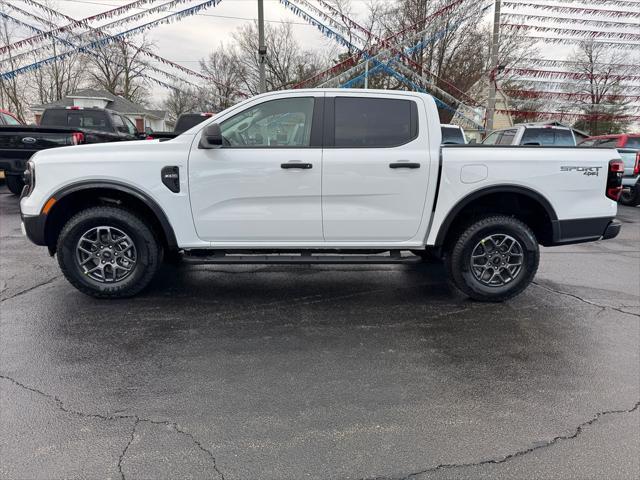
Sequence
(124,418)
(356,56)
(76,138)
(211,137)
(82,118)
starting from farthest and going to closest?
(356,56) < (82,118) < (76,138) < (211,137) < (124,418)

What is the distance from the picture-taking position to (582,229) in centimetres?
427

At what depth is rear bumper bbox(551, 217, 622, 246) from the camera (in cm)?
423

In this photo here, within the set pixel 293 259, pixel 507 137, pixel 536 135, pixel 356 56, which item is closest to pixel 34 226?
pixel 293 259

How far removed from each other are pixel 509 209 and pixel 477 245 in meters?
0.60

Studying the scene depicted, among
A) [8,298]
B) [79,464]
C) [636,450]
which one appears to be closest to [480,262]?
[636,450]

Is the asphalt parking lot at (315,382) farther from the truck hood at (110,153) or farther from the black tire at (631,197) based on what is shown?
the black tire at (631,197)

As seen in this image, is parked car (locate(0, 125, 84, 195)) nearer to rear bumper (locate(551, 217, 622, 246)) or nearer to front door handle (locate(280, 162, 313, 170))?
front door handle (locate(280, 162, 313, 170))

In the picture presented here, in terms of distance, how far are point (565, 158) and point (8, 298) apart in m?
5.64

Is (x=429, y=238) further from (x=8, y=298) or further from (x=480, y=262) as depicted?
(x=8, y=298)

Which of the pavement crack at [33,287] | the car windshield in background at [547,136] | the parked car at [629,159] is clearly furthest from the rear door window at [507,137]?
the pavement crack at [33,287]

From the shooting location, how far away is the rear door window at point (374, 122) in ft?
13.3

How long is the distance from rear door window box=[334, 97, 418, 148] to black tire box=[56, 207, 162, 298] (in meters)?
2.04

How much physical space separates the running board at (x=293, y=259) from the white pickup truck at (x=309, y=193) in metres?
0.02

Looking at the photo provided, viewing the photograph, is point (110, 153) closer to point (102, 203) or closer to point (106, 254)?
point (102, 203)
